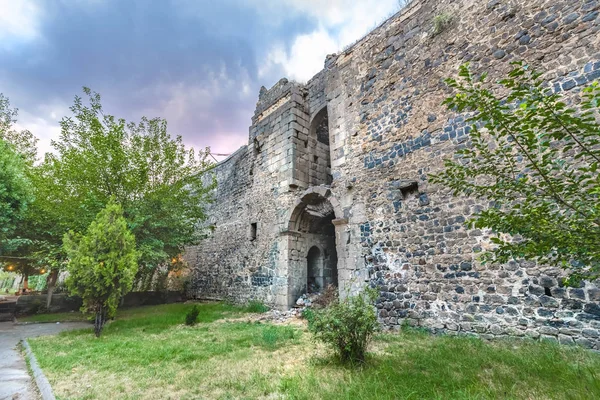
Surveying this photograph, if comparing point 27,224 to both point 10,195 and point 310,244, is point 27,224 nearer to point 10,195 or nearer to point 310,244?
point 10,195

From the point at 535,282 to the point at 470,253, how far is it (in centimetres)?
99

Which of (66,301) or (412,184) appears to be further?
(66,301)

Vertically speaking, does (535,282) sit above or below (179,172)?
below

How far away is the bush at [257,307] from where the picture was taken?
9659 millimetres

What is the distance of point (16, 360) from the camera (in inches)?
194

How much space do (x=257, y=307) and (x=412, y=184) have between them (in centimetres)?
666

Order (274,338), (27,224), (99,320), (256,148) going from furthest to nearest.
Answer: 1. (256,148)
2. (27,224)
3. (99,320)
4. (274,338)

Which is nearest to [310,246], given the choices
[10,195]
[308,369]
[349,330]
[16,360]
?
[349,330]

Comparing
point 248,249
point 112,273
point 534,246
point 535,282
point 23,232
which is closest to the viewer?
point 534,246

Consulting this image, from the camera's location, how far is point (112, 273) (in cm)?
652

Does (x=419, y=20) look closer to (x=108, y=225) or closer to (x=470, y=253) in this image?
(x=470, y=253)

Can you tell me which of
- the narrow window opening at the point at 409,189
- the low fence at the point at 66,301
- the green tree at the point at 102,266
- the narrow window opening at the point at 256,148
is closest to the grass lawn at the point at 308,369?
the green tree at the point at 102,266

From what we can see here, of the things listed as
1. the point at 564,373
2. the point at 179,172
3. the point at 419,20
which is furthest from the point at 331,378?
the point at 179,172

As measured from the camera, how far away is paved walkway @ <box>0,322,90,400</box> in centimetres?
351
